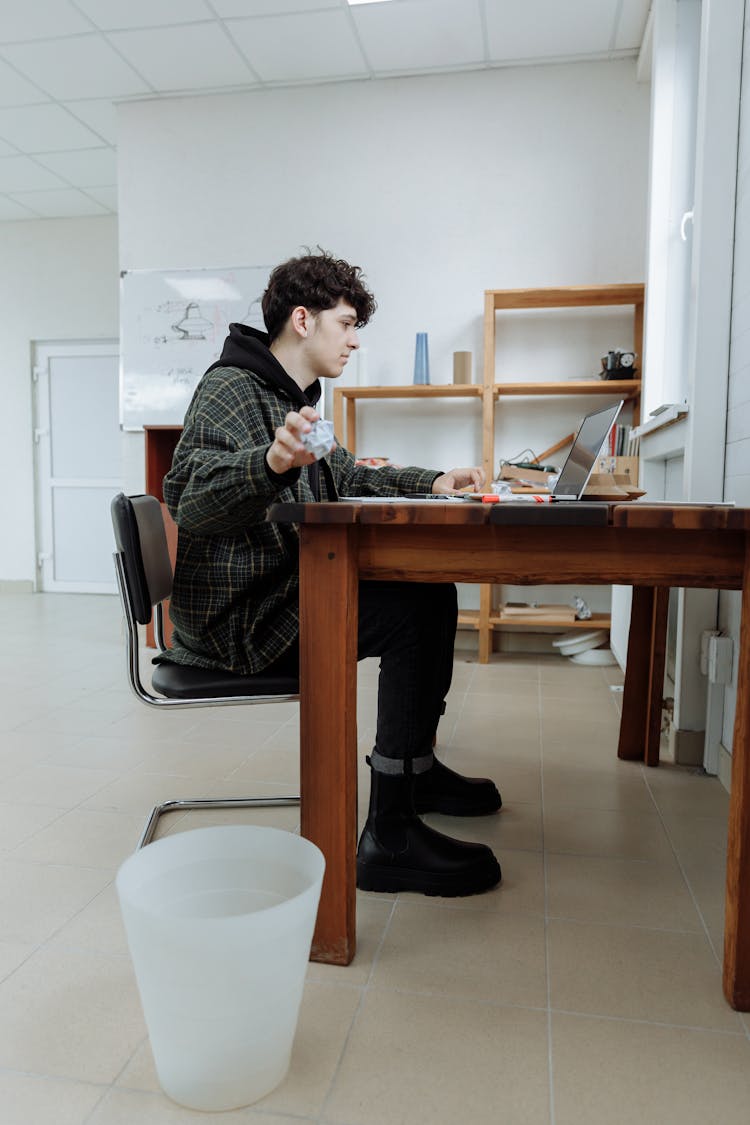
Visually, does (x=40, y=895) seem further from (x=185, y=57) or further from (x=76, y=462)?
(x=76, y=462)

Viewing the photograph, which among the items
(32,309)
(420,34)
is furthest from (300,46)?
(32,309)

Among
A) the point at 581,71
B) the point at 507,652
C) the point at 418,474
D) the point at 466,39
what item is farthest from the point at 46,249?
the point at 418,474

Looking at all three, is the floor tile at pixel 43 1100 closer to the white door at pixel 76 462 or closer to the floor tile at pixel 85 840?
the floor tile at pixel 85 840

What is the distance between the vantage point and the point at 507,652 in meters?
3.83

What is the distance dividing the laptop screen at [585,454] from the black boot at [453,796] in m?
0.71

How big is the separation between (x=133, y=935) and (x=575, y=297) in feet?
10.9

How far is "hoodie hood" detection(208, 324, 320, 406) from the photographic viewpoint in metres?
1.57

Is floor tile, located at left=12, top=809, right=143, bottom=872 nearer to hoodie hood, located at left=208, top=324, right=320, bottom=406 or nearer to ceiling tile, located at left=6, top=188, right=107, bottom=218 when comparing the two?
hoodie hood, located at left=208, top=324, right=320, bottom=406

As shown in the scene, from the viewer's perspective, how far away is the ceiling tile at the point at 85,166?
4617mm

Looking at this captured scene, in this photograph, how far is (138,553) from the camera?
1532 millimetres

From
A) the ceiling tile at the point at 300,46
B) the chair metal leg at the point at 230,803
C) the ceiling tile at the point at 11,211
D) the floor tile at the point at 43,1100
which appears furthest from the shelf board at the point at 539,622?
the ceiling tile at the point at 11,211

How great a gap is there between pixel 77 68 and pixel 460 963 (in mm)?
4142

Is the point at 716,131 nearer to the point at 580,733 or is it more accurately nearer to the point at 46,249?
the point at 580,733

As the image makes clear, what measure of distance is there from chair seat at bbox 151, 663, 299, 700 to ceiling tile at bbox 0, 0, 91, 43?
3.15 m
